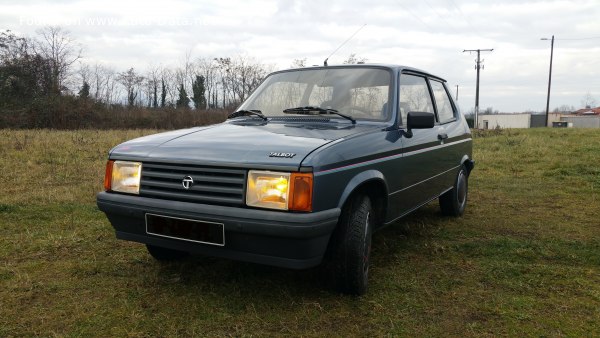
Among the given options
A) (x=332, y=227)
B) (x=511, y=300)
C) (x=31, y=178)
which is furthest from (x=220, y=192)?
(x=31, y=178)

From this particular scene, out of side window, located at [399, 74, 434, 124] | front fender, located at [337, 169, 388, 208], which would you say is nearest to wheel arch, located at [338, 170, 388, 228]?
front fender, located at [337, 169, 388, 208]

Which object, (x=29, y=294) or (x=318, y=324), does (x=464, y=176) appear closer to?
(x=318, y=324)

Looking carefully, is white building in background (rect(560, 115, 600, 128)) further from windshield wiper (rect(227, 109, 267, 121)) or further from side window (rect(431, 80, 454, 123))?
windshield wiper (rect(227, 109, 267, 121))

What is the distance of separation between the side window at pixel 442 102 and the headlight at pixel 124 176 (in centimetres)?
305

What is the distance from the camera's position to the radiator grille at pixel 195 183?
245cm

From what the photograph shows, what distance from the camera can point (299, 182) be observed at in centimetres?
233

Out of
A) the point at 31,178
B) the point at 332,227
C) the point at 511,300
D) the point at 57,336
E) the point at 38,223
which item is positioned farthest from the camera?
the point at 31,178

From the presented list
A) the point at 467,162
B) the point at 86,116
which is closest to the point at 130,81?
the point at 86,116

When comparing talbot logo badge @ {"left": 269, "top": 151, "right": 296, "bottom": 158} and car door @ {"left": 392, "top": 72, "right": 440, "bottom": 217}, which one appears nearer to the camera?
talbot logo badge @ {"left": 269, "top": 151, "right": 296, "bottom": 158}

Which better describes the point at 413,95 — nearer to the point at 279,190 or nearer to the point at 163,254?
the point at 279,190

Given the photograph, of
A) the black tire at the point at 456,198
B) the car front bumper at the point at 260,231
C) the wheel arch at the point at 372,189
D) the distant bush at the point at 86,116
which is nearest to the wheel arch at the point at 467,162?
the black tire at the point at 456,198

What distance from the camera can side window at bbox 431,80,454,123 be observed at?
15.0 ft

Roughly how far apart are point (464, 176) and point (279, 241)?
3587mm

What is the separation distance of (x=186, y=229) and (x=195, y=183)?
27 centimetres
